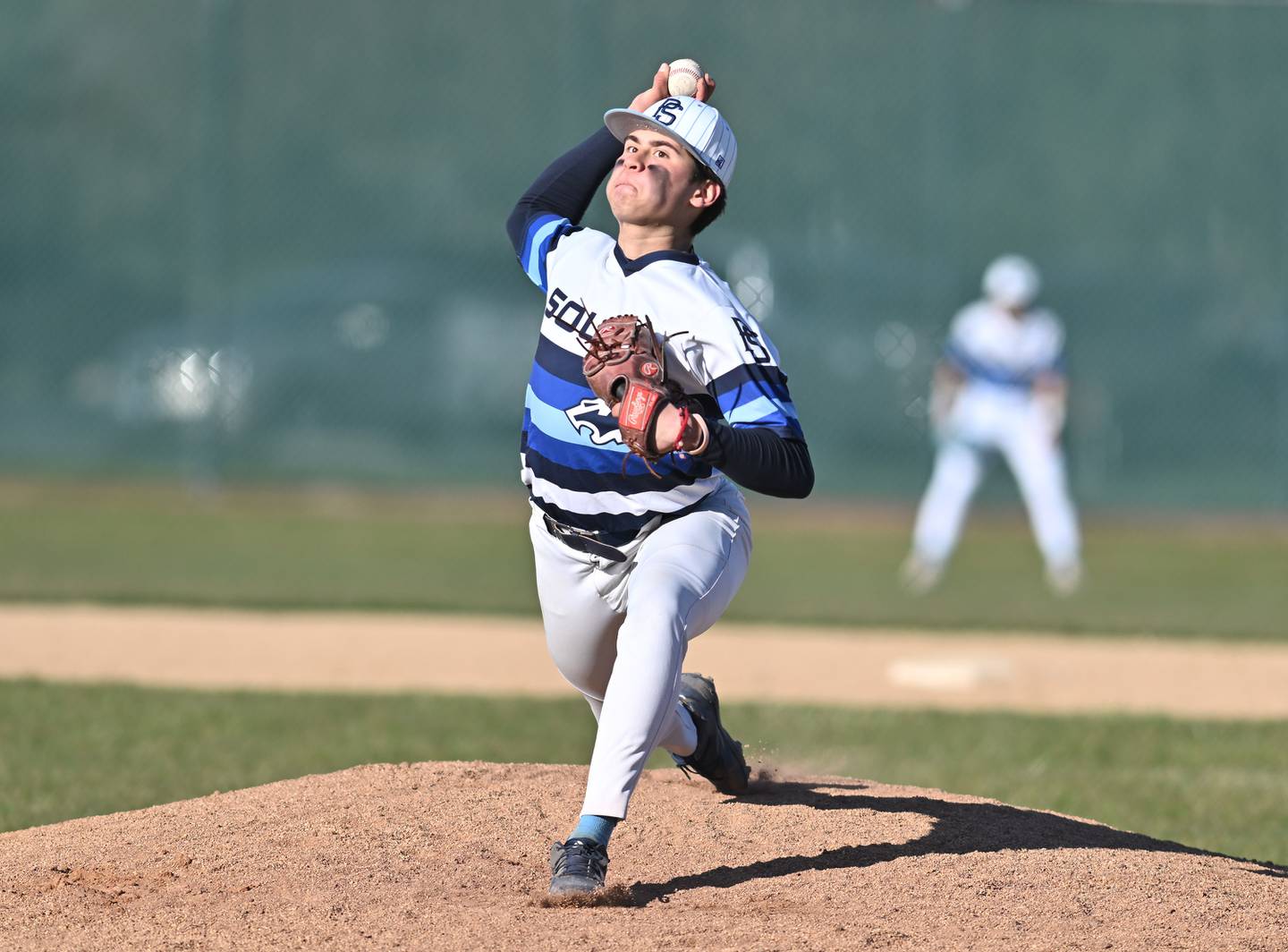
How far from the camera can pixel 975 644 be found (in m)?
8.86

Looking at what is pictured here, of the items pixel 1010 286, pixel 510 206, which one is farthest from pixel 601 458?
pixel 510 206

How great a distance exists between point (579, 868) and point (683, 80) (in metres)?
1.66

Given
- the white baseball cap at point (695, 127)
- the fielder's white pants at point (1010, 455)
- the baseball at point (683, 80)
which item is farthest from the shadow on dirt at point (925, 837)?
the fielder's white pants at point (1010, 455)

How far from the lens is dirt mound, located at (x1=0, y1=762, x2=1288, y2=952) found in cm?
322

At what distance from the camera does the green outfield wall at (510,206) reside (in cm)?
1537

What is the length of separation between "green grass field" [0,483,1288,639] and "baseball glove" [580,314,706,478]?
250 inches

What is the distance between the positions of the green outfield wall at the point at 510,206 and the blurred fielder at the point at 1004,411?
4.01 meters

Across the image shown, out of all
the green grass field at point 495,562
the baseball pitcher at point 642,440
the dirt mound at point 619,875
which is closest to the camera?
the dirt mound at point 619,875

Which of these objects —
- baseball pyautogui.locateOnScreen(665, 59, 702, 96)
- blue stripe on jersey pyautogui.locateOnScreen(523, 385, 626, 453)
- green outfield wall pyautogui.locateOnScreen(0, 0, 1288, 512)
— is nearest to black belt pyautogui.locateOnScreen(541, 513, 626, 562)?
blue stripe on jersey pyautogui.locateOnScreen(523, 385, 626, 453)

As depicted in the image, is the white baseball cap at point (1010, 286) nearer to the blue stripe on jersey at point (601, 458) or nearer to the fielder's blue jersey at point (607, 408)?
the fielder's blue jersey at point (607, 408)

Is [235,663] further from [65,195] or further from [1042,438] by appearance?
[65,195]

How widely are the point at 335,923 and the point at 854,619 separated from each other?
6.76m

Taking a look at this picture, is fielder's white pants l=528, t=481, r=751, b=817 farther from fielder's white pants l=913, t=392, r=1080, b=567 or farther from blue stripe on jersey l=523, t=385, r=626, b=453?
fielder's white pants l=913, t=392, r=1080, b=567

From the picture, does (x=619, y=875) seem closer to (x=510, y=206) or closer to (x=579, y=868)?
(x=579, y=868)
